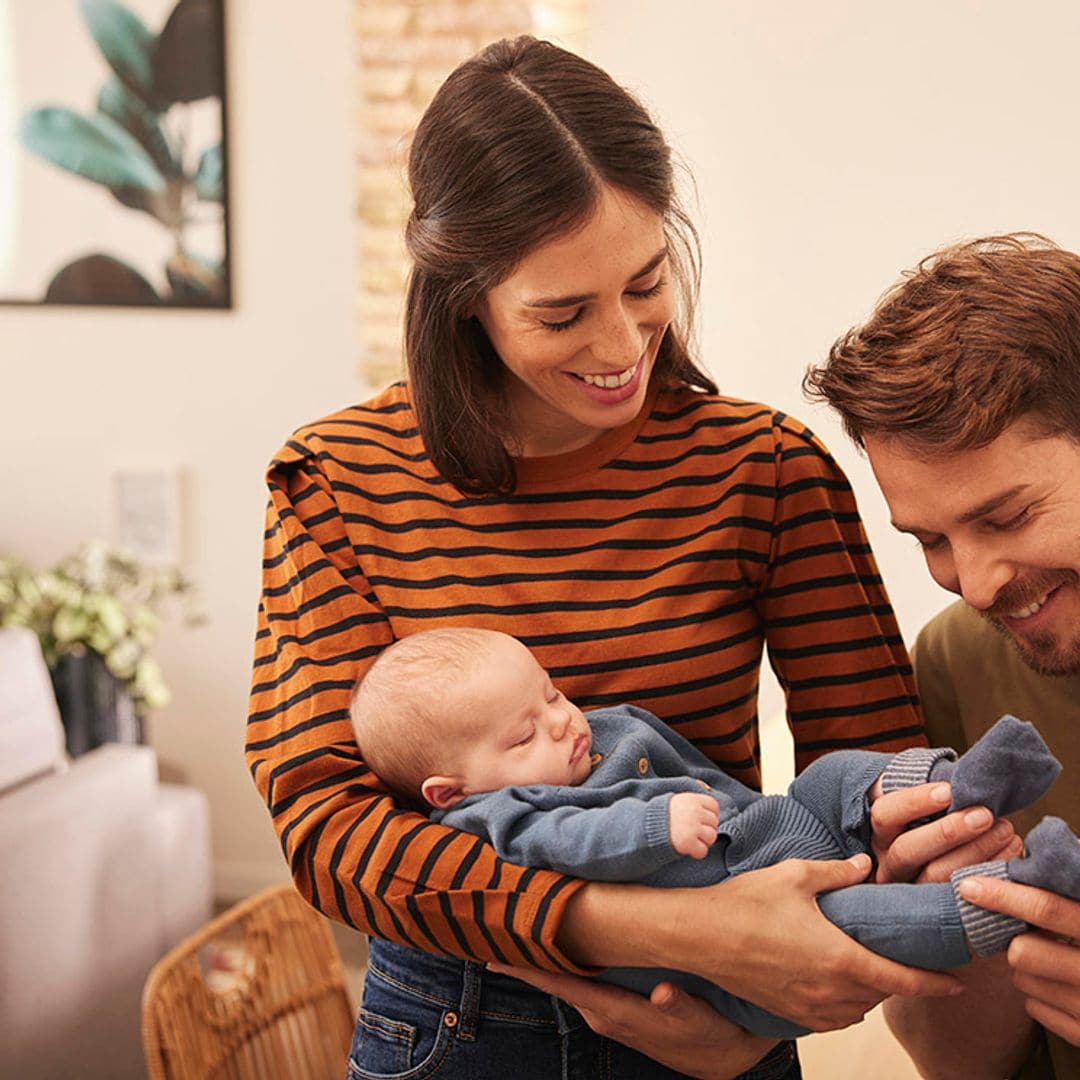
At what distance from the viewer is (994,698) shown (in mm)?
1647

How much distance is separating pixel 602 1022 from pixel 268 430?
332cm

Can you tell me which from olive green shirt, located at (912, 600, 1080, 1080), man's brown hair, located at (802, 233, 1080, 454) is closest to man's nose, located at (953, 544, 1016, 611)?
man's brown hair, located at (802, 233, 1080, 454)

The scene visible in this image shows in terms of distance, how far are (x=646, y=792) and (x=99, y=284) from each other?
146 inches

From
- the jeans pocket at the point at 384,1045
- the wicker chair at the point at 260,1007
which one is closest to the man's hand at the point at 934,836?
the jeans pocket at the point at 384,1045

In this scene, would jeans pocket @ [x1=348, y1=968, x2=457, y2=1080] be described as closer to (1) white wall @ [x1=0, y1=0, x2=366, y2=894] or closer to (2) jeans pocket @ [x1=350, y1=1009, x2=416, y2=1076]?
(2) jeans pocket @ [x1=350, y1=1009, x2=416, y2=1076]

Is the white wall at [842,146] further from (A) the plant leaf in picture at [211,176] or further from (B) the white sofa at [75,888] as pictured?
(B) the white sofa at [75,888]

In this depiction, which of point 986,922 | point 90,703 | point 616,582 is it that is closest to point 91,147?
point 90,703

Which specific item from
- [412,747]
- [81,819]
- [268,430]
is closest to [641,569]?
[412,747]

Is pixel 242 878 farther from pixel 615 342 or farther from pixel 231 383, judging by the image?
pixel 615 342

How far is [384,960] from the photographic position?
1.55m

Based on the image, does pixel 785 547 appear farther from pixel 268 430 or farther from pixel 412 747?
pixel 268 430

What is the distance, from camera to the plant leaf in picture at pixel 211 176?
444 centimetres

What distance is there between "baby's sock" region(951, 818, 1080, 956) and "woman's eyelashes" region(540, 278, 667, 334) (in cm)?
64

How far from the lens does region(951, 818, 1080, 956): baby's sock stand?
1179 mm
